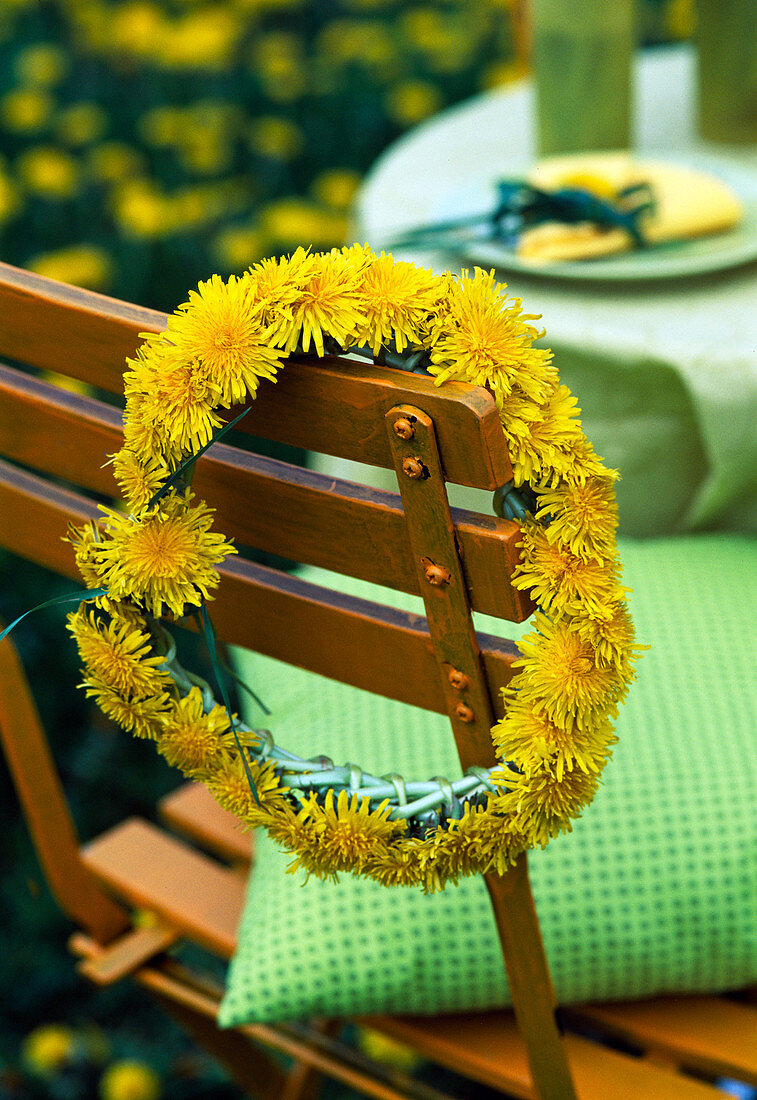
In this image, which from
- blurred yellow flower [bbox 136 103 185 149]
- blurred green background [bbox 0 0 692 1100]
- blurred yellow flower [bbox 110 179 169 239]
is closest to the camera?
blurred green background [bbox 0 0 692 1100]

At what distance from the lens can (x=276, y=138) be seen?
216cm

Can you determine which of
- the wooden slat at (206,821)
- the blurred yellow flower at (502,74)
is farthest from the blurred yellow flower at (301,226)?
the wooden slat at (206,821)

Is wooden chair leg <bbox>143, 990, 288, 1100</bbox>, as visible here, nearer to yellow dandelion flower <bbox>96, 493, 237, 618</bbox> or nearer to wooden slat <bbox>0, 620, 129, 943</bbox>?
wooden slat <bbox>0, 620, 129, 943</bbox>

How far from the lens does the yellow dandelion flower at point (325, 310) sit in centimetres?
42

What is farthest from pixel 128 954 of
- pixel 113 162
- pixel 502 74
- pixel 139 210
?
pixel 502 74

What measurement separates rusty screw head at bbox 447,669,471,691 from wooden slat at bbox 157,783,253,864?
0.49 metres

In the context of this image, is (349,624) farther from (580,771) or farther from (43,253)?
(43,253)

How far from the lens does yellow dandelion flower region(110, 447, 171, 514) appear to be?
1.54ft

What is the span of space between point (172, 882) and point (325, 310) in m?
0.65

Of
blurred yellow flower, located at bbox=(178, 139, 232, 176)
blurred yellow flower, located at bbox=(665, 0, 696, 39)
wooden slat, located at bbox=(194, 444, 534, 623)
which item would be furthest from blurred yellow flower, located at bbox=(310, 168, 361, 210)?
wooden slat, located at bbox=(194, 444, 534, 623)

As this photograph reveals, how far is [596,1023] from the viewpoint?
75 cm

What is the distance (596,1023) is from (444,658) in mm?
402

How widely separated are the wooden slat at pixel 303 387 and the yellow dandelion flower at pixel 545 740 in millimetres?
112

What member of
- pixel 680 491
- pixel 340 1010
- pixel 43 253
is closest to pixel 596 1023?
pixel 340 1010
